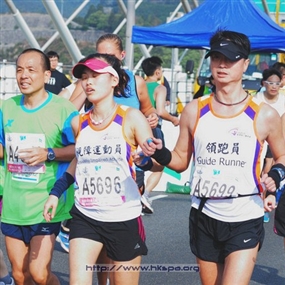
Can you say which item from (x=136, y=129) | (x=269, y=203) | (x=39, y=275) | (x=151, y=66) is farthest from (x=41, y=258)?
(x=151, y=66)

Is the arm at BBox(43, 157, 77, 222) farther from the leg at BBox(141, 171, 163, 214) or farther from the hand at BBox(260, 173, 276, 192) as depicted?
the leg at BBox(141, 171, 163, 214)

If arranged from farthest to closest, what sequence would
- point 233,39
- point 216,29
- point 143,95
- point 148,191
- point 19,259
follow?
1. point 216,29
2. point 148,191
3. point 143,95
4. point 19,259
5. point 233,39

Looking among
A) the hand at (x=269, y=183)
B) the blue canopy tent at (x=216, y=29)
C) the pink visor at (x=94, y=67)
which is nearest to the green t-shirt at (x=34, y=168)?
the pink visor at (x=94, y=67)

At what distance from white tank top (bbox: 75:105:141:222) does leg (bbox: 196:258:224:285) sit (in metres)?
0.60

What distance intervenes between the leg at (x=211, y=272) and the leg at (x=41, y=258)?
46.9 inches

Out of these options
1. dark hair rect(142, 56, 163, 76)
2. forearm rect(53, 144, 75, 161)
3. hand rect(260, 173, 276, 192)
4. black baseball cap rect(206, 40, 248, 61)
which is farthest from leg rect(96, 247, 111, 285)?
dark hair rect(142, 56, 163, 76)

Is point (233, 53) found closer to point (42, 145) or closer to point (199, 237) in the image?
point (199, 237)

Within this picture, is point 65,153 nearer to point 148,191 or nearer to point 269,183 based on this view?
point 269,183

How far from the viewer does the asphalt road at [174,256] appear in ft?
26.1

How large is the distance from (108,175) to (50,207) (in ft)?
1.49

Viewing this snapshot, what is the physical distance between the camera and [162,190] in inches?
549

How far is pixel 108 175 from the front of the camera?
548 centimetres

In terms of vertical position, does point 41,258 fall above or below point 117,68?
below

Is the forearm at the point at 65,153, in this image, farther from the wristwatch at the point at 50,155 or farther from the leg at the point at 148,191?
the leg at the point at 148,191
